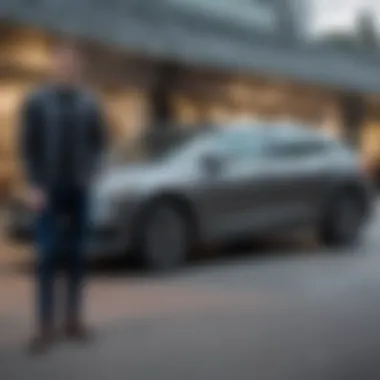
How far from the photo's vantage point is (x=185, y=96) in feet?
21.1

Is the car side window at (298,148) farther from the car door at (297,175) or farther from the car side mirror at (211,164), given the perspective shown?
the car side mirror at (211,164)

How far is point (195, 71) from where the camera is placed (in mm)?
8734

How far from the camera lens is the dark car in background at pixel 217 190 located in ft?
23.7

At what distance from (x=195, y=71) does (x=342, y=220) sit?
162 cm

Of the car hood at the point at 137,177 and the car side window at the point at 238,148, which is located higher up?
the car side window at the point at 238,148

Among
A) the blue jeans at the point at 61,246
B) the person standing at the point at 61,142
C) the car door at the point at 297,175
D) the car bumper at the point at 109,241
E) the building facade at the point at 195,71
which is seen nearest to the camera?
the person standing at the point at 61,142

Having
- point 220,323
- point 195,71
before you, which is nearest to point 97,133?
point 220,323

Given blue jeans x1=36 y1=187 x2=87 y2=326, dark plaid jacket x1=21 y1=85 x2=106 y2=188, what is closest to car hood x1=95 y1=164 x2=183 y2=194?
blue jeans x1=36 y1=187 x2=87 y2=326

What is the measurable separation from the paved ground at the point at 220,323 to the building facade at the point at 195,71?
0.81 meters

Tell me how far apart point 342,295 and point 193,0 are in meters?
3.51

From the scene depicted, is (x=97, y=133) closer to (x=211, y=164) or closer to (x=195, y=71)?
(x=211, y=164)

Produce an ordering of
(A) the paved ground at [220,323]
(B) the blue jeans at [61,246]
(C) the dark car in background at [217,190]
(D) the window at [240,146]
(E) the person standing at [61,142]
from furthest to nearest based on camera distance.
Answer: (D) the window at [240,146], (C) the dark car in background at [217,190], (B) the blue jeans at [61,246], (E) the person standing at [61,142], (A) the paved ground at [220,323]

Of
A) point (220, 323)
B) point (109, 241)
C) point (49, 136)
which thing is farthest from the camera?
point (109, 241)

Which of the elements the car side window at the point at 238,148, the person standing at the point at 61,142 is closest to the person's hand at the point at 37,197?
the person standing at the point at 61,142
